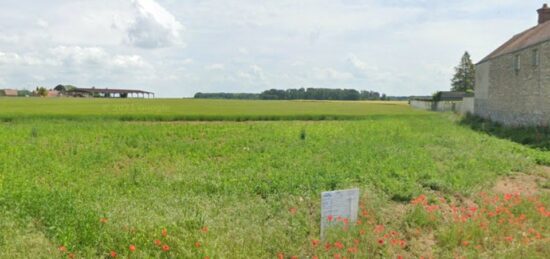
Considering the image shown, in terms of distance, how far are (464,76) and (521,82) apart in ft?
205

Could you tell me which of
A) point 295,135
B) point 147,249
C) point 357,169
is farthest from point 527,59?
point 147,249

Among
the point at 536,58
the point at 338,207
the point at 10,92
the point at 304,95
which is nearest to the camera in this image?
the point at 338,207

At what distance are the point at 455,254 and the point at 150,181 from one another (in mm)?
6014

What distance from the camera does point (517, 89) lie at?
800 inches

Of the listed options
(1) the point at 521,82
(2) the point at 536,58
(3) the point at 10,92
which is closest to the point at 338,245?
(2) the point at 536,58

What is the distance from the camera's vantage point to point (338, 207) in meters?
4.87

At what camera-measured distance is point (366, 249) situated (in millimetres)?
4434

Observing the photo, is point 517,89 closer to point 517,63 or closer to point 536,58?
point 517,63

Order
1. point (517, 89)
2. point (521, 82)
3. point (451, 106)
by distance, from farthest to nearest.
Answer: point (451, 106)
point (517, 89)
point (521, 82)

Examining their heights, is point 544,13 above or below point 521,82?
above

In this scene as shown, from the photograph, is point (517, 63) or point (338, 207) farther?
point (517, 63)

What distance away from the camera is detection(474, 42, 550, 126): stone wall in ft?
56.6

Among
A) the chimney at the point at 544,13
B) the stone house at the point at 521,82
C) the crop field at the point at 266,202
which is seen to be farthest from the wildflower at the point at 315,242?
the chimney at the point at 544,13

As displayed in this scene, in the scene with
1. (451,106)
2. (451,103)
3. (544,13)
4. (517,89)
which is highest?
(544,13)
